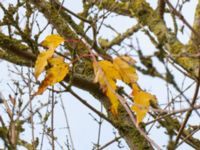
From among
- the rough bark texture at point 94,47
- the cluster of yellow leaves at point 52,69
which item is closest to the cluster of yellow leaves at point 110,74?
the cluster of yellow leaves at point 52,69

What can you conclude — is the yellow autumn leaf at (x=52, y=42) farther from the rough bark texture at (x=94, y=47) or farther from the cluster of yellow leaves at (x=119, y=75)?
the rough bark texture at (x=94, y=47)

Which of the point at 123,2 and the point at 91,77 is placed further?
the point at 123,2

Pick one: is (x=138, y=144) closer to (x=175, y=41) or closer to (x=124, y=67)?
(x=175, y=41)

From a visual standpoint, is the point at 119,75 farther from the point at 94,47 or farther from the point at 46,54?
the point at 94,47

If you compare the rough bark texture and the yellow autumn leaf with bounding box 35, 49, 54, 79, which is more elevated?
the rough bark texture

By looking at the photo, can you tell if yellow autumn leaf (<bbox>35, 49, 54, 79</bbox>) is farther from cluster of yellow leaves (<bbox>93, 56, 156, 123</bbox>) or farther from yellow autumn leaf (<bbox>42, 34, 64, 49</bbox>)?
cluster of yellow leaves (<bbox>93, 56, 156, 123</bbox>)

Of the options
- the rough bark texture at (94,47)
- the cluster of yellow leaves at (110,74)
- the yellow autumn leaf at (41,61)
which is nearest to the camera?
the cluster of yellow leaves at (110,74)

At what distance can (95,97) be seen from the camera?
10.4ft

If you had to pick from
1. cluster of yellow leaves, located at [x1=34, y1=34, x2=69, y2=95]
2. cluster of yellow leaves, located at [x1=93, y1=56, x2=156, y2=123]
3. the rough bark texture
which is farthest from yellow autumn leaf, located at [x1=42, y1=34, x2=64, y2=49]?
the rough bark texture

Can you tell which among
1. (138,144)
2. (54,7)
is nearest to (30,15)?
(54,7)

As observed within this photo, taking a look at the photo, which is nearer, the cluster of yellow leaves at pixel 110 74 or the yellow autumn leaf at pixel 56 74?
the cluster of yellow leaves at pixel 110 74

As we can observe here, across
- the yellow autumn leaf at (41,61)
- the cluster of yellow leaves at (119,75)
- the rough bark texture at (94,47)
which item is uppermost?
the rough bark texture at (94,47)

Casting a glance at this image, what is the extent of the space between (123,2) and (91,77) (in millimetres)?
1287

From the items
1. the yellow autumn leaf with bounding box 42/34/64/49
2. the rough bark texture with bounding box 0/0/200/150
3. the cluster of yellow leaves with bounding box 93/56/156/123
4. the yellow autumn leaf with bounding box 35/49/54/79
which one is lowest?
the cluster of yellow leaves with bounding box 93/56/156/123
